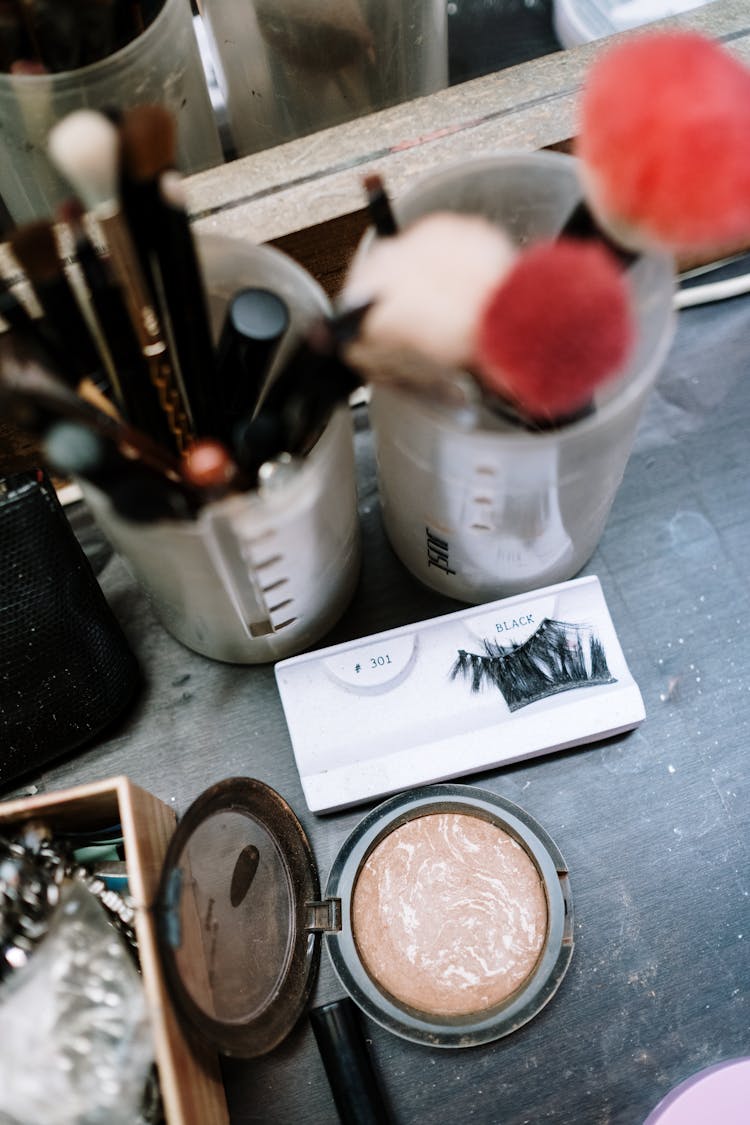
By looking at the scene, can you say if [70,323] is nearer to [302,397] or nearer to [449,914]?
[302,397]

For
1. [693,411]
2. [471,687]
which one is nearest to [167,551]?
[471,687]

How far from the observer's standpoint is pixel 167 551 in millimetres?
307

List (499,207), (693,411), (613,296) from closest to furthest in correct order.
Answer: (613,296)
(499,207)
(693,411)

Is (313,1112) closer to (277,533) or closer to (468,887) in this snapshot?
(468,887)

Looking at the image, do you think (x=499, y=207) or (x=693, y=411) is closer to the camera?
(x=499, y=207)

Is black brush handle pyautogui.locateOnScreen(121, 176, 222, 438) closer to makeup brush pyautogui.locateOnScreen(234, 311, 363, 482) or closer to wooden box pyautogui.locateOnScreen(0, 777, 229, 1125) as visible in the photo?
makeup brush pyautogui.locateOnScreen(234, 311, 363, 482)

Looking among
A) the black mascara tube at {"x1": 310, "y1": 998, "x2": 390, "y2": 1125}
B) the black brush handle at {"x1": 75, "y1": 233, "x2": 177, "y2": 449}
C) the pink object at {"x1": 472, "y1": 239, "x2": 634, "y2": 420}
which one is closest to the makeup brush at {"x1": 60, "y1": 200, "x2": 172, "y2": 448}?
the black brush handle at {"x1": 75, "y1": 233, "x2": 177, "y2": 449}

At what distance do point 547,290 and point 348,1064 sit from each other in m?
0.27

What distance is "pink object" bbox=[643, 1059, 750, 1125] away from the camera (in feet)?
1.12

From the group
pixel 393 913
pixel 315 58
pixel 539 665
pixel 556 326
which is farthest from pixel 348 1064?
pixel 315 58

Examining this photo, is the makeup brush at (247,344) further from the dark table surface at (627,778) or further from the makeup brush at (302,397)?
the dark table surface at (627,778)

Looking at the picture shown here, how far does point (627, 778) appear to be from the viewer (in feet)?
1.29

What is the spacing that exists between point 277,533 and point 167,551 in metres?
0.04

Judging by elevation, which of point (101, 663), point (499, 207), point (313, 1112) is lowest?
point (313, 1112)
